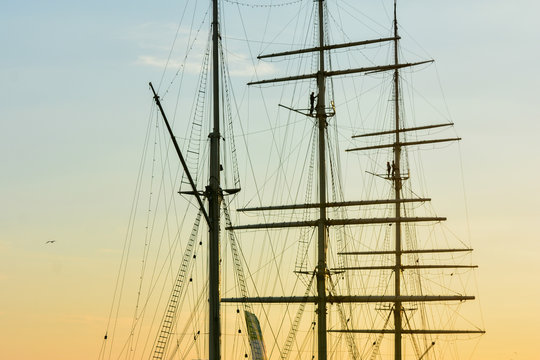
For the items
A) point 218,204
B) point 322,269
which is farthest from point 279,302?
point 218,204

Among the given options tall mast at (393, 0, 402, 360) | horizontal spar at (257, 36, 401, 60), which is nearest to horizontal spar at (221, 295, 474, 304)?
tall mast at (393, 0, 402, 360)

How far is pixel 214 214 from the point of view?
99250mm

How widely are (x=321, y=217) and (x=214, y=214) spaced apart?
102 ft

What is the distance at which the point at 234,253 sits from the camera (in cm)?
10338

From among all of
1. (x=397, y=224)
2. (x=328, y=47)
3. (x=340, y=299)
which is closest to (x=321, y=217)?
(x=340, y=299)

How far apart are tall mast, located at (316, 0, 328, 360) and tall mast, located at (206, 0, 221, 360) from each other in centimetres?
2965

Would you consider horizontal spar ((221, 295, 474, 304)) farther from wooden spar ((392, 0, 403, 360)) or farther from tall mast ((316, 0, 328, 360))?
wooden spar ((392, 0, 403, 360))

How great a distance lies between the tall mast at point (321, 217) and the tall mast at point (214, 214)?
29653 millimetres

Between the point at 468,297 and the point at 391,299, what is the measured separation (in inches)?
398

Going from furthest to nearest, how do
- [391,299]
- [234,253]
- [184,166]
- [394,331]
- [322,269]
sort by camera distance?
1. [394,331]
2. [391,299]
3. [322,269]
4. [234,253]
5. [184,166]

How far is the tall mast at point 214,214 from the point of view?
317 feet

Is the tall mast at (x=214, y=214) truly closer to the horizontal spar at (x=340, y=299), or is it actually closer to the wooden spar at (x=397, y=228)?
the horizontal spar at (x=340, y=299)

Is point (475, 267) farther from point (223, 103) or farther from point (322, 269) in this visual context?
point (223, 103)

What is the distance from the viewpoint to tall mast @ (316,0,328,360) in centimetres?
12675
